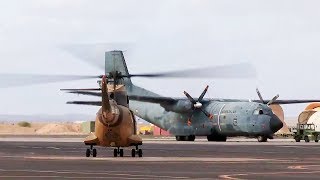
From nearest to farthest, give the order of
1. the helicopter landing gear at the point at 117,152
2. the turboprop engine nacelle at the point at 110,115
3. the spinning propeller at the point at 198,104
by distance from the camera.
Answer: the turboprop engine nacelle at the point at 110,115, the helicopter landing gear at the point at 117,152, the spinning propeller at the point at 198,104

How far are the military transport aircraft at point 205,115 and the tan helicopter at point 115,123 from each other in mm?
37241

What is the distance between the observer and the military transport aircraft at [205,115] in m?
86.7

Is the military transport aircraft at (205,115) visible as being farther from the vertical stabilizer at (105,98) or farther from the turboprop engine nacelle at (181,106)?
the vertical stabilizer at (105,98)

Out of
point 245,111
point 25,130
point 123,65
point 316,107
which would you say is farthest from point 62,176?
point 25,130

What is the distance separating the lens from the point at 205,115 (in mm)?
92250

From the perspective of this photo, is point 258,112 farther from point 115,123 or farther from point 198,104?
point 115,123

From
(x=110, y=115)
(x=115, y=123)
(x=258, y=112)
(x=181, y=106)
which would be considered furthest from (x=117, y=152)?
(x=181, y=106)

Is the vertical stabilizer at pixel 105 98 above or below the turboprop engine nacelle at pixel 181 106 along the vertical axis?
below

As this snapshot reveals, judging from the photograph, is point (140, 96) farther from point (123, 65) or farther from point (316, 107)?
point (316, 107)

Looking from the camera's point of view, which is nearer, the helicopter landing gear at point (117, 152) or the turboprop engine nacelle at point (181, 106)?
the helicopter landing gear at point (117, 152)

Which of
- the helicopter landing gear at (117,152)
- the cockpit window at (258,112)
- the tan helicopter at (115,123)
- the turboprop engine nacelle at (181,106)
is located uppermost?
the turboprop engine nacelle at (181,106)

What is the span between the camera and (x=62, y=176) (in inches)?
1021

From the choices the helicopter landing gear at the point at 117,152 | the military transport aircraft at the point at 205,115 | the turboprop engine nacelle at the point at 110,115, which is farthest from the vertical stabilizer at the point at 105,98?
the military transport aircraft at the point at 205,115

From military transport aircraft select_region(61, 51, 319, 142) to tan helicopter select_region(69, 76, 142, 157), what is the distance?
3724 centimetres
